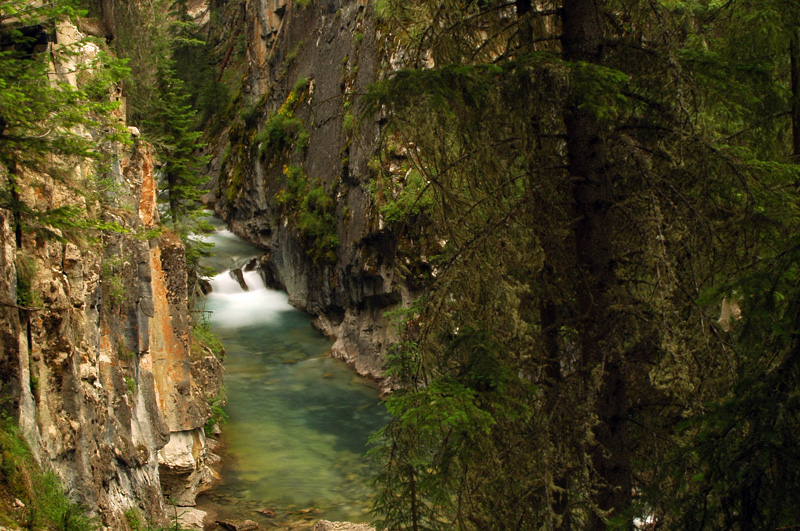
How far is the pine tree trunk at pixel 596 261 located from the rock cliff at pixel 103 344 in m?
5.27

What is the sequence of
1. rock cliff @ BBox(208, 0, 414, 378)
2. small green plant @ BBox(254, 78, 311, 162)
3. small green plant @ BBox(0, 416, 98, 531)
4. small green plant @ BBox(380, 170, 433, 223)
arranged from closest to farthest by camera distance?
small green plant @ BBox(0, 416, 98, 531) → small green plant @ BBox(380, 170, 433, 223) → rock cliff @ BBox(208, 0, 414, 378) → small green plant @ BBox(254, 78, 311, 162)

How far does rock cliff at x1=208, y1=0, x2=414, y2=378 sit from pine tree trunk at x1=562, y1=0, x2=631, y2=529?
46.0ft

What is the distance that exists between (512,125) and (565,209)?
88 cm

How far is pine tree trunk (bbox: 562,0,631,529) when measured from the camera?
5.42 metres

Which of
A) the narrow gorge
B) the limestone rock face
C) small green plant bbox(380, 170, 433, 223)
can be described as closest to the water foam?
small green plant bbox(380, 170, 433, 223)

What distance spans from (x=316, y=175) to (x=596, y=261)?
23.8m

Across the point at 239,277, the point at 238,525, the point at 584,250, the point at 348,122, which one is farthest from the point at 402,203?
the point at 239,277

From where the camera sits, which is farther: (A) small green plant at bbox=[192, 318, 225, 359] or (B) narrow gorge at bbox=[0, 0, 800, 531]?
(A) small green plant at bbox=[192, 318, 225, 359]

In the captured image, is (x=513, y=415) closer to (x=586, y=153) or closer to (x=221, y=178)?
(x=586, y=153)

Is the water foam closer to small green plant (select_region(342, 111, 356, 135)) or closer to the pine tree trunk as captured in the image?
small green plant (select_region(342, 111, 356, 135))

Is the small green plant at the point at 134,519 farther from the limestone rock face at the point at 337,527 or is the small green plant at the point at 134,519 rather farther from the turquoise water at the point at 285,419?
the limestone rock face at the point at 337,527

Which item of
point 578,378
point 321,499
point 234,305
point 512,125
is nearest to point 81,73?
point 512,125

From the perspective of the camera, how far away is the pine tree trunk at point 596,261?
5.42m

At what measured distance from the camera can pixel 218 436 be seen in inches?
756
